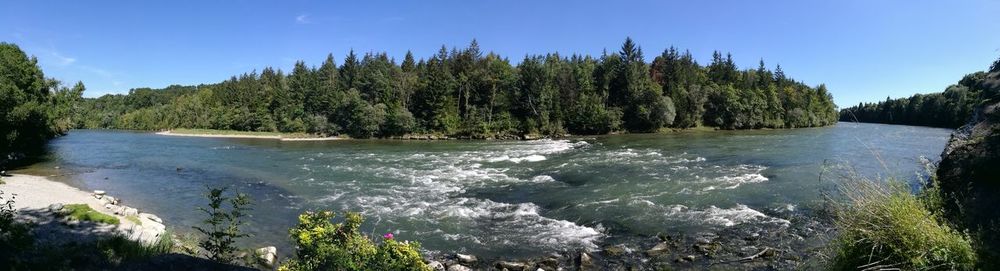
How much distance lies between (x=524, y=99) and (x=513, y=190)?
→ 60.0m

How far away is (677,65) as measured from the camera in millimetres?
95688

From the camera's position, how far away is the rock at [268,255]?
12.5 metres

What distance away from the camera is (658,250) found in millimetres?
13086

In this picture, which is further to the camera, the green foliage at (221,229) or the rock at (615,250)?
the rock at (615,250)

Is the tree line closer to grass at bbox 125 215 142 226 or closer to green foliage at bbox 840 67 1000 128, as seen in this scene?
grass at bbox 125 215 142 226

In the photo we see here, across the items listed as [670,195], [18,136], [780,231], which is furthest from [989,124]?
[18,136]

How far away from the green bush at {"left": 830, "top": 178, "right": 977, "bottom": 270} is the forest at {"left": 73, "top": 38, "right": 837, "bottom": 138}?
67780mm

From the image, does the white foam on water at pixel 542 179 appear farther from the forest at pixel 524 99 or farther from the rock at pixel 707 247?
the forest at pixel 524 99

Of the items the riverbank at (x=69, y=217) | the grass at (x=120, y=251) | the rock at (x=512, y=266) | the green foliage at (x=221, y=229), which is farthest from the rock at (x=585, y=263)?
the riverbank at (x=69, y=217)

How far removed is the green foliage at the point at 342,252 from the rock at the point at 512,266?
205 inches

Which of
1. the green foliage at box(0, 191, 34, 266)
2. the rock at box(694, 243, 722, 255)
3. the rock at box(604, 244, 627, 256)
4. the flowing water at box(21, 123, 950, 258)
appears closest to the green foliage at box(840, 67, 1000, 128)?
the flowing water at box(21, 123, 950, 258)

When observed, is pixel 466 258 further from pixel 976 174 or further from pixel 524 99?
pixel 524 99

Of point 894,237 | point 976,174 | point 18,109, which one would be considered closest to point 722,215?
point 976,174

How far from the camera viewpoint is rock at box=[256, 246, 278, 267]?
1247 cm
